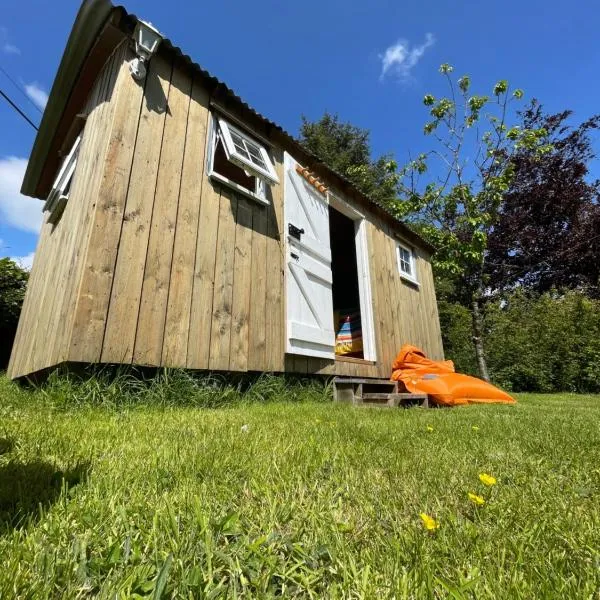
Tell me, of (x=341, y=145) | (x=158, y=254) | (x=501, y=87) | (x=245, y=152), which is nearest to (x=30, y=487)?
(x=158, y=254)

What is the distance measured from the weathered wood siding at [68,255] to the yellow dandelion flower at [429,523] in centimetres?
251

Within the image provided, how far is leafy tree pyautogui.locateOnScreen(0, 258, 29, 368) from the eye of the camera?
725 centimetres

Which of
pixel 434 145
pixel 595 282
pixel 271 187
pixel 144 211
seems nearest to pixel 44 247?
pixel 144 211

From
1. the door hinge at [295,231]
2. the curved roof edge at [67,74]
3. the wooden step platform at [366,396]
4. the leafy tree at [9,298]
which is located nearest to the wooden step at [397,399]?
the wooden step platform at [366,396]

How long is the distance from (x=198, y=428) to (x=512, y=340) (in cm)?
1114

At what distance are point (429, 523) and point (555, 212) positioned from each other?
15365 mm

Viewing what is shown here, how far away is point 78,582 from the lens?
0.68 m

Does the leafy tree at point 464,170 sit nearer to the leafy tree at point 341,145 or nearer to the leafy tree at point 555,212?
the leafy tree at point 555,212

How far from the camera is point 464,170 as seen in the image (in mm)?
10438

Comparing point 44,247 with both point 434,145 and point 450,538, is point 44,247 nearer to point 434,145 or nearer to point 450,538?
point 450,538

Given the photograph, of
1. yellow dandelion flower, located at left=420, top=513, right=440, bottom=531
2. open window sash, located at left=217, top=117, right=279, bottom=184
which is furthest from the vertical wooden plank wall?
yellow dandelion flower, located at left=420, top=513, right=440, bottom=531

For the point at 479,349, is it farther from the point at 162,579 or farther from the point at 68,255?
the point at 162,579

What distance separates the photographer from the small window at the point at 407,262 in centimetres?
721

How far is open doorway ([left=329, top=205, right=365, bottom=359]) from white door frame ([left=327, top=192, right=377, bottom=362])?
0.17 meters
